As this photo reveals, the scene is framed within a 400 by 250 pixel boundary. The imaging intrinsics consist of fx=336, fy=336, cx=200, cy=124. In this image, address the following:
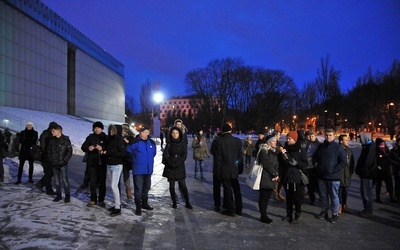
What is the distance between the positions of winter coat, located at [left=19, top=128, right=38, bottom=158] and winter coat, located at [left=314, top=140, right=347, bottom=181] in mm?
8098

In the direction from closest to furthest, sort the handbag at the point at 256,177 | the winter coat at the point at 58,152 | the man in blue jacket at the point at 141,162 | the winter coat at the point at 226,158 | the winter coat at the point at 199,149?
the handbag at the point at 256,177 → the winter coat at the point at 226,158 → the man in blue jacket at the point at 141,162 → the winter coat at the point at 58,152 → the winter coat at the point at 199,149

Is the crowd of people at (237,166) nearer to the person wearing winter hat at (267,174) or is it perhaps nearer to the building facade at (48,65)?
the person wearing winter hat at (267,174)

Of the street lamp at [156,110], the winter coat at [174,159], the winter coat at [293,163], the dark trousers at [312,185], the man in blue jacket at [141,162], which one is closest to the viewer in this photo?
the winter coat at [293,163]

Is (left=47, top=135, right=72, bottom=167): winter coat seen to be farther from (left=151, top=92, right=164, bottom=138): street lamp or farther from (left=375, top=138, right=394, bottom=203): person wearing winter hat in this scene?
(left=151, top=92, right=164, bottom=138): street lamp

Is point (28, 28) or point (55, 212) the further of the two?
point (28, 28)

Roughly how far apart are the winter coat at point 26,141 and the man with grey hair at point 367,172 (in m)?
8.86

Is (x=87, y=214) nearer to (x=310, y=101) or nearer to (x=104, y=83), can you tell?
(x=104, y=83)

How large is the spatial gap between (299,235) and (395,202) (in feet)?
14.1

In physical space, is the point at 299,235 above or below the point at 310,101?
below

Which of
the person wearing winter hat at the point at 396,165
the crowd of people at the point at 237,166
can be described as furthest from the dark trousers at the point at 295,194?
the person wearing winter hat at the point at 396,165

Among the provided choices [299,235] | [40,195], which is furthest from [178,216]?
[40,195]

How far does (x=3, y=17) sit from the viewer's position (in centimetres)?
3394

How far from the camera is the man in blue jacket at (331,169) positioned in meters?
6.53

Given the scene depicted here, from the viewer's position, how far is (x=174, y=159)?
7.32 m
